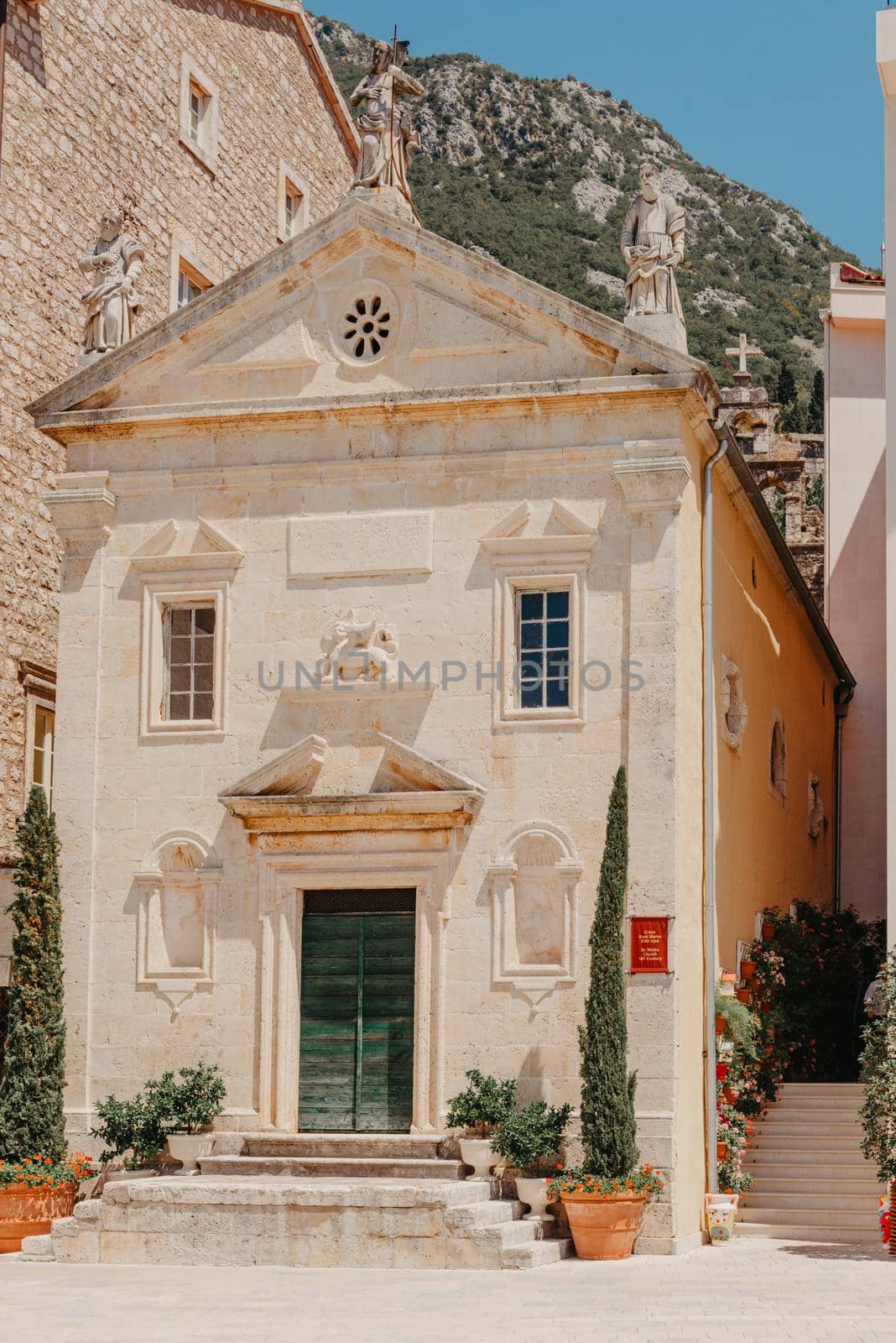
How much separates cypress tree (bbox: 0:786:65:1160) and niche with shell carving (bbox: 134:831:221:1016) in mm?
837

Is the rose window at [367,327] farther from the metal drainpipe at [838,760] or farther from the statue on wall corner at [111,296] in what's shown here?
the metal drainpipe at [838,760]

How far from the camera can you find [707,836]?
20.2 meters

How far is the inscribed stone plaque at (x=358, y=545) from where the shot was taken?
19.9m

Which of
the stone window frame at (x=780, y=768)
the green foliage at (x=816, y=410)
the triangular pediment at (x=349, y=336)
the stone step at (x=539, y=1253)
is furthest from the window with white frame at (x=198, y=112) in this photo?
the green foliage at (x=816, y=410)

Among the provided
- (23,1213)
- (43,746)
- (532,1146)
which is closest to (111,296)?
(43,746)

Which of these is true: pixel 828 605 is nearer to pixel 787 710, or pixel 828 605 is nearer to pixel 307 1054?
pixel 787 710

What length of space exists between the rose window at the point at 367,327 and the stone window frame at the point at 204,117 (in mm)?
7825

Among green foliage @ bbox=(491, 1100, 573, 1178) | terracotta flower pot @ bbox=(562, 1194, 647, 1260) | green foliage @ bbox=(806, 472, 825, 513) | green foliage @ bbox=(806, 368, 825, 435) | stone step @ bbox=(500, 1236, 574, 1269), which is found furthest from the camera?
green foliage @ bbox=(806, 368, 825, 435)

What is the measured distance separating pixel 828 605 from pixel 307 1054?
14.8m

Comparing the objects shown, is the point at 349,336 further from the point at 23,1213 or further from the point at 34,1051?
the point at 23,1213

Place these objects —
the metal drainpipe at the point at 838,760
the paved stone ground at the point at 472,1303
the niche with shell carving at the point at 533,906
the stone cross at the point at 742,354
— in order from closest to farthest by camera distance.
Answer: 1. the paved stone ground at the point at 472,1303
2. the niche with shell carving at the point at 533,906
3. the metal drainpipe at the point at 838,760
4. the stone cross at the point at 742,354

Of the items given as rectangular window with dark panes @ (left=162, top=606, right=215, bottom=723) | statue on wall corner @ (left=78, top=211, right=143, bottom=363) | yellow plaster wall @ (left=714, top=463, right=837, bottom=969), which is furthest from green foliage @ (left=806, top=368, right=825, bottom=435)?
rectangular window with dark panes @ (left=162, top=606, right=215, bottom=723)

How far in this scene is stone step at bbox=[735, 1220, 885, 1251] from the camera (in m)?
19.3

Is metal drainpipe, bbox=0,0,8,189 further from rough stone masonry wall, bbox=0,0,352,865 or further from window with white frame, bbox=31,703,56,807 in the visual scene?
window with white frame, bbox=31,703,56,807
